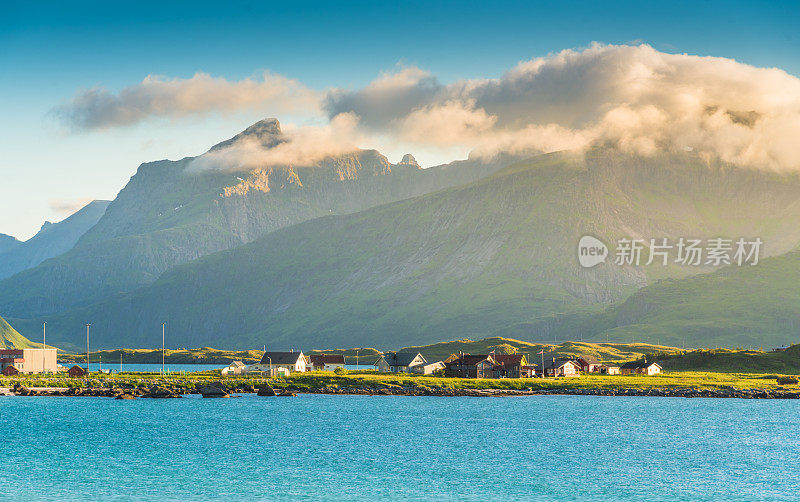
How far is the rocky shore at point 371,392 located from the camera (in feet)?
507

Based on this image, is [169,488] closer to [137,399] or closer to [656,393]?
[137,399]

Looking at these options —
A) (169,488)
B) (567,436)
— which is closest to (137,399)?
(567,436)

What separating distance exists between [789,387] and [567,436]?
8537 centimetres

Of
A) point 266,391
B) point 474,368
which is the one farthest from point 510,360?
point 266,391

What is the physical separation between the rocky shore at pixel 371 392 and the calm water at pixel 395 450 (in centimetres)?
1113

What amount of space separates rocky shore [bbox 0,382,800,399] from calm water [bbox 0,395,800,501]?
1113 cm

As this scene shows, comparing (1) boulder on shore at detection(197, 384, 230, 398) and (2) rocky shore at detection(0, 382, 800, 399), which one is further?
(2) rocky shore at detection(0, 382, 800, 399)

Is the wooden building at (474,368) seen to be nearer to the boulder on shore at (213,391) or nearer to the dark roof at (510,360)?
the dark roof at (510,360)

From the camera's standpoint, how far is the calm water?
66250mm

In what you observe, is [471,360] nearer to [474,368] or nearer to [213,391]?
[474,368]

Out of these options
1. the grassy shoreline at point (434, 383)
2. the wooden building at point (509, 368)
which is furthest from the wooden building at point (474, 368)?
the grassy shoreline at point (434, 383)

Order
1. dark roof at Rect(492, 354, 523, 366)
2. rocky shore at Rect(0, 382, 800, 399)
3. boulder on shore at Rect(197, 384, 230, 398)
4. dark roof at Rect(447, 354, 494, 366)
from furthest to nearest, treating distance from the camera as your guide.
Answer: dark roof at Rect(492, 354, 523, 366) → dark roof at Rect(447, 354, 494, 366) → rocky shore at Rect(0, 382, 800, 399) → boulder on shore at Rect(197, 384, 230, 398)

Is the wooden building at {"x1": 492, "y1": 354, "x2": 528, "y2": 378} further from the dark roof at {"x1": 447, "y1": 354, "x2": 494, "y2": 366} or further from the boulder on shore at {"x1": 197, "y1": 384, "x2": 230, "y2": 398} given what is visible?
the boulder on shore at {"x1": 197, "y1": 384, "x2": 230, "y2": 398}

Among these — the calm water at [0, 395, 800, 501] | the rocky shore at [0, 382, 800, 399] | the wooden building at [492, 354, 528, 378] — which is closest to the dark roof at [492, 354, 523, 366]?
the wooden building at [492, 354, 528, 378]
